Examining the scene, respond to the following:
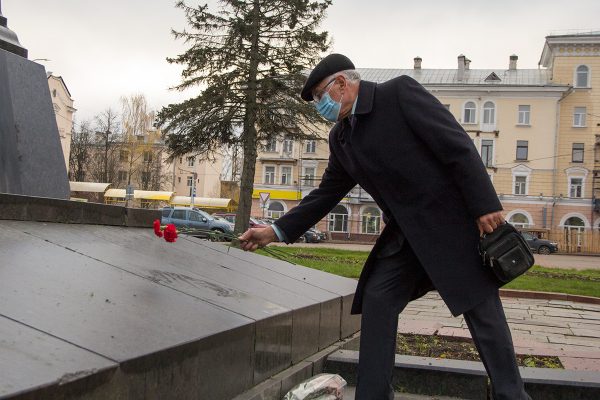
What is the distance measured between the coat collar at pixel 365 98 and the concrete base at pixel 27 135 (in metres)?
2.62

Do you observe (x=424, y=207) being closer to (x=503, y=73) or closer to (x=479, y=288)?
(x=479, y=288)

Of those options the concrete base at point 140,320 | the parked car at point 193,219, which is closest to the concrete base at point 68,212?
the concrete base at point 140,320

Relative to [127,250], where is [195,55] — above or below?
above

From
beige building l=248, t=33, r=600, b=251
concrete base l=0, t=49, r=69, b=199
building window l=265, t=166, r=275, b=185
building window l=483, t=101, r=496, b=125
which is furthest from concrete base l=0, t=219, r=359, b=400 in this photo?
building window l=265, t=166, r=275, b=185

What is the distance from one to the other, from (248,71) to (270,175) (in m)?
27.3

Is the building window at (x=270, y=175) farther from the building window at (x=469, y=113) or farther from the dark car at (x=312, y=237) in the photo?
the building window at (x=469, y=113)

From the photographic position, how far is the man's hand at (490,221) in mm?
2430

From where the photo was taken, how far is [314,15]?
20.6m

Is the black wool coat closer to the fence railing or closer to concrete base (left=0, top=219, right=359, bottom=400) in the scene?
concrete base (left=0, top=219, right=359, bottom=400)

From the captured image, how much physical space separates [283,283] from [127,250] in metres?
1.15

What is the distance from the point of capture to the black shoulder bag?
7.79ft

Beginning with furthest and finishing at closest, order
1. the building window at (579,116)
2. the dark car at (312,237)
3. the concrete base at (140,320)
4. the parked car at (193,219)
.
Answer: the building window at (579,116)
the dark car at (312,237)
the parked car at (193,219)
the concrete base at (140,320)

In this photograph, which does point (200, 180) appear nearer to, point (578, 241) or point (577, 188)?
point (577, 188)

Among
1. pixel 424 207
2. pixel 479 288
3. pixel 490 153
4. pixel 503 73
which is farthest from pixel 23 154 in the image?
pixel 503 73
